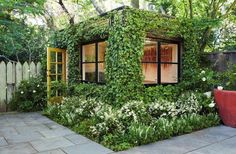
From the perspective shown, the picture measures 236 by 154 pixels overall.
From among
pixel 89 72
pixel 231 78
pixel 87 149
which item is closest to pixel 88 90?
pixel 89 72

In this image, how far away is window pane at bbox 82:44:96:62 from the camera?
25.1ft

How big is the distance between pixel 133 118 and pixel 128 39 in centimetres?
188

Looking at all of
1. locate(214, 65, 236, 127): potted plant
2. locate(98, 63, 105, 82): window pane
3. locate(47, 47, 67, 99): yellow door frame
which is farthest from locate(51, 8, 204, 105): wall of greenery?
locate(47, 47, 67, 99): yellow door frame

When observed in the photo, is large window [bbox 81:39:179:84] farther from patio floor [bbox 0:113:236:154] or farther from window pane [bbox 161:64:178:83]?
patio floor [bbox 0:113:236:154]

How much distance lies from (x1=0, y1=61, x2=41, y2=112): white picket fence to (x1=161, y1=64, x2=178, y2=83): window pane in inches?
160

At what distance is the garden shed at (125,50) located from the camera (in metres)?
6.18

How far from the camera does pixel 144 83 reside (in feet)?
22.5

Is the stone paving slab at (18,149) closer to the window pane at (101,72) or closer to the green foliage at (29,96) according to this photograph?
the window pane at (101,72)

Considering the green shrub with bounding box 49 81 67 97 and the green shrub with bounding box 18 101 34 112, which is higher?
the green shrub with bounding box 49 81 67 97

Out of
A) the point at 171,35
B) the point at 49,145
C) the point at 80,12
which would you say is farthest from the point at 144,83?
the point at 80,12

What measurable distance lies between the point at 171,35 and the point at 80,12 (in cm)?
779

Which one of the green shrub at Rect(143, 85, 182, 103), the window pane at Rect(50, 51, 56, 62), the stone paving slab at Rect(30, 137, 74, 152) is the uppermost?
the window pane at Rect(50, 51, 56, 62)

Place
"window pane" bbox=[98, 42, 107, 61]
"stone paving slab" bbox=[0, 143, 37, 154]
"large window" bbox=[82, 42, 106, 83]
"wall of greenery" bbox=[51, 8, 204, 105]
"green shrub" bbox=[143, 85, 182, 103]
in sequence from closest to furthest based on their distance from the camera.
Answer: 1. "stone paving slab" bbox=[0, 143, 37, 154]
2. "wall of greenery" bbox=[51, 8, 204, 105]
3. "green shrub" bbox=[143, 85, 182, 103]
4. "window pane" bbox=[98, 42, 107, 61]
5. "large window" bbox=[82, 42, 106, 83]

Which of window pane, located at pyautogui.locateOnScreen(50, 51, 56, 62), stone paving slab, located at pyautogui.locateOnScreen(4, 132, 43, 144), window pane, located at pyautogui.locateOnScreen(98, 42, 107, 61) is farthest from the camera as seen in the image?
window pane, located at pyautogui.locateOnScreen(50, 51, 56, 62)
